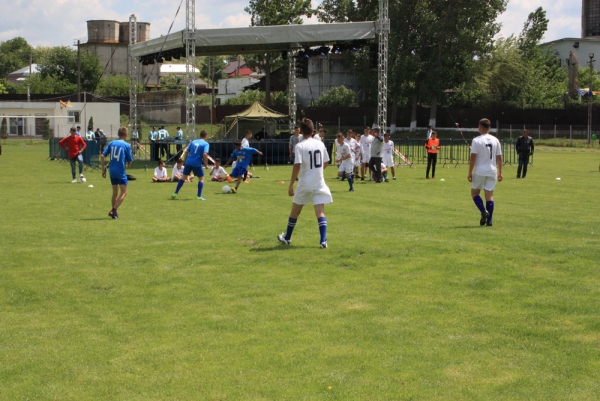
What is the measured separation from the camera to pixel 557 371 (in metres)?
5.53

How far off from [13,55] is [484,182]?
143397 mm

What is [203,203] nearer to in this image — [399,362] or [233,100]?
[399,362]

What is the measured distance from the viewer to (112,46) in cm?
9088

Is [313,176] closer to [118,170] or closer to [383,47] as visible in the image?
[118,170]

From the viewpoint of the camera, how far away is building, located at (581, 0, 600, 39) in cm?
10625

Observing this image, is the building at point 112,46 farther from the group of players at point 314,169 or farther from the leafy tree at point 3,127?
the group of players at point 314,169

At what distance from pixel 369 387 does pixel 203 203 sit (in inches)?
490

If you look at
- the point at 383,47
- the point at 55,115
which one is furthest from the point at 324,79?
the point at 383,47

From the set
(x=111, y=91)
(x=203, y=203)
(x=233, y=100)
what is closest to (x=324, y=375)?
(x=203, y=203)

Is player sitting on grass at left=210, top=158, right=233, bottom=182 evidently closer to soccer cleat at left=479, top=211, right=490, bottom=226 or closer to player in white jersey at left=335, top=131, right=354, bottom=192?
player in white jersey at left=335, top=131, right=354, bottom=192

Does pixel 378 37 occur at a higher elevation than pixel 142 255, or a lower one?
higher

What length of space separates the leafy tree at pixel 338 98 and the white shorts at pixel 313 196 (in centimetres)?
5921

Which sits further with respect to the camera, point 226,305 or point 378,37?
point 378,37

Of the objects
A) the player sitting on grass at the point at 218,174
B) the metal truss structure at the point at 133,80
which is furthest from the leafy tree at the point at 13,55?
the player sitting on grass at the point at 218,174
